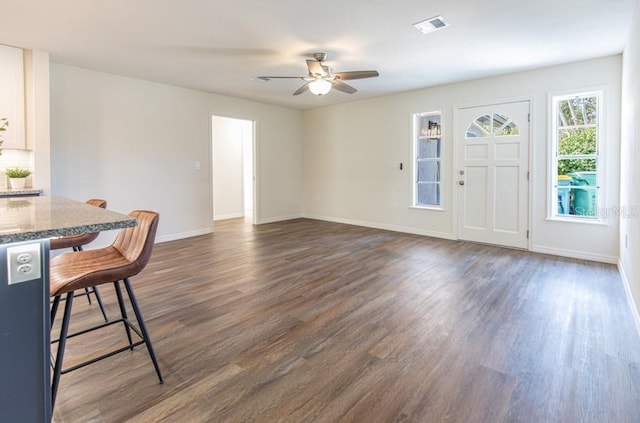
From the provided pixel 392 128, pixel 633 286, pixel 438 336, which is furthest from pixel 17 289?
pixel 392 128

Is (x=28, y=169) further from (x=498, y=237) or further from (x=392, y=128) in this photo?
(x=498, y=237)

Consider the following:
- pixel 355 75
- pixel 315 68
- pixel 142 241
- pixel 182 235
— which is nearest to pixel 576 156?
pixel 355 75

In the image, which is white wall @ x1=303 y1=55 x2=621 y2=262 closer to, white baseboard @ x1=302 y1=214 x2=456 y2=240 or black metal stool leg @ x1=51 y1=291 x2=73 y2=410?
white baseboard @ x1=302 y1=214 x2=456 y2=240

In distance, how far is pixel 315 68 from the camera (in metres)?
3.87

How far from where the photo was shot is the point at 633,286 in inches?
109

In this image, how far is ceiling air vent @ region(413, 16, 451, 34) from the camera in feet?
10.4

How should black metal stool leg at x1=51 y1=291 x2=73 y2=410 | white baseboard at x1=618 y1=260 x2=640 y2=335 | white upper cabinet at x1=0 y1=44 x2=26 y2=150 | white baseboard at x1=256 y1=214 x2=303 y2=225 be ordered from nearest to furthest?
1. black metal stool leg at x1=51 y1=291 x2=73 y2=410
2. white baseboard at x1=618 y1=260 x2=640 y2=335
3. white upper cabinet at x1=0 y1=44 x2=26 y2=150
4. white baseboard at x1=256 y1=214 x2=303 y2=225

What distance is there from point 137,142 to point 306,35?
3.13m

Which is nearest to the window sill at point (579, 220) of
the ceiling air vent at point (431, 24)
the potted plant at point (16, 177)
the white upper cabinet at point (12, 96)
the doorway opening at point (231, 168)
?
the ceiling air vent at point (431, 24)

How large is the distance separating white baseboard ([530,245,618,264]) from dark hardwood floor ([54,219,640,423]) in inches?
9.6

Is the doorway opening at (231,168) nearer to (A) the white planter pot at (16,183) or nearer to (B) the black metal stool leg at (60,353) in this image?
(A) the white planter pot at (16,183)

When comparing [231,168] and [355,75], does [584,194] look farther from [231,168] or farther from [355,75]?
[231,168]

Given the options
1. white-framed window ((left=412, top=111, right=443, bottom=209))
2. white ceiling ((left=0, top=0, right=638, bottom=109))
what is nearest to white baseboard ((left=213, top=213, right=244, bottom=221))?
white ceiling ((left=0, top=0, right=638, bottom=109))

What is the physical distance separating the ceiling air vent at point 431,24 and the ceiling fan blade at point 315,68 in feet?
3.62
